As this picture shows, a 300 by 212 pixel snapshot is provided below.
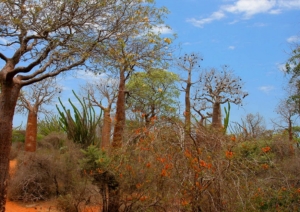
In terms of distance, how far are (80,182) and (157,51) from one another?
4707 millimetres

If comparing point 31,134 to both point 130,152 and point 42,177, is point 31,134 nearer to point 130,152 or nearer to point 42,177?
point 42,177

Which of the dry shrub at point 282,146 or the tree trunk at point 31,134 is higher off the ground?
the tree trunk at point 31,134

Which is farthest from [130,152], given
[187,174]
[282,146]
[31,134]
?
[31,134]

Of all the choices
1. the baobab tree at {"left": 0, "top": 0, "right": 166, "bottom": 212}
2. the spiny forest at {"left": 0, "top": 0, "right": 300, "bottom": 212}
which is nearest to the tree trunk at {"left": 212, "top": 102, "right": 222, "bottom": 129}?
the spiny forest at {"left": 0, "top": 0, "right": 300, "bottom": 212}

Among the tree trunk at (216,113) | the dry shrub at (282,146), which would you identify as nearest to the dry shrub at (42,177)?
the dry shrub at (282,146)

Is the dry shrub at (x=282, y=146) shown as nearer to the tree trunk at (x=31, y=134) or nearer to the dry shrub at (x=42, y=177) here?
the dry shrub at (x=42, y=177)

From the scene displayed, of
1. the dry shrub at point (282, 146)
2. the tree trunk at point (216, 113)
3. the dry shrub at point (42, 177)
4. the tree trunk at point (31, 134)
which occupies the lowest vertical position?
the dry shrub at point (42, 177)

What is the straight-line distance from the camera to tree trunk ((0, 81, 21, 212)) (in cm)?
809

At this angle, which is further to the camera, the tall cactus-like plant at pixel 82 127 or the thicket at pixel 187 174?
the tall cactus-like plant at pixel 82 127

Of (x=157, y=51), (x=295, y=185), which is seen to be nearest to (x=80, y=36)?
(x=157, y=51)

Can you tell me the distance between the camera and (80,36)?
364 inches

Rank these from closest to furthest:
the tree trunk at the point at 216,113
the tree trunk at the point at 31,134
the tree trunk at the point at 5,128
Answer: the tree trunk at the point at 5,128, the tree trunk at the point at 31,134, the tree trunk at the point at 216,113

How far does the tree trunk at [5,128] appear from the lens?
8094 millimetres

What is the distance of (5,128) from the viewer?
320 inches
